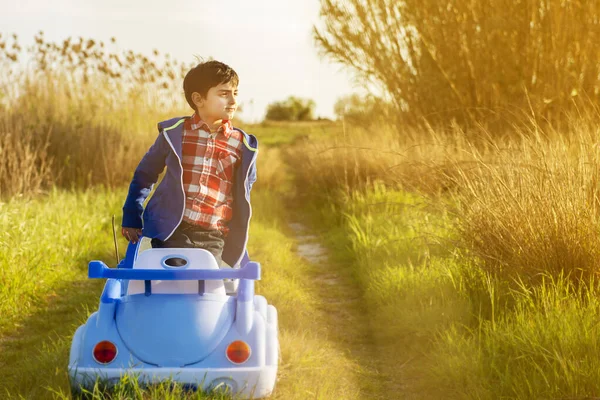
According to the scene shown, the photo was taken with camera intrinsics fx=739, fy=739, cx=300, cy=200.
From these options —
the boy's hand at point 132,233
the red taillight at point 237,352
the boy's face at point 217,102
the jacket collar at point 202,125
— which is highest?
the boy's face at point 217,102

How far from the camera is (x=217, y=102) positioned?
387 cm

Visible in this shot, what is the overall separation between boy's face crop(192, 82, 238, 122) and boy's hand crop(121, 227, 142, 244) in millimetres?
726

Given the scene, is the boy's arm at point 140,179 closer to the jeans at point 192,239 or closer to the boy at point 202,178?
the boy at point 202,178

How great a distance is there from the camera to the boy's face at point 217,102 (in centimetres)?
387

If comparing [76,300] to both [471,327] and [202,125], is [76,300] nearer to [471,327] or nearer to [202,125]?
[202,125]

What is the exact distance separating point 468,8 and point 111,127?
571 centimetres

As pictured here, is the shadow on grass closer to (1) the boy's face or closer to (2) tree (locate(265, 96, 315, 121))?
(1) the boy's face

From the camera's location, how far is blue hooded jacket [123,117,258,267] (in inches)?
151

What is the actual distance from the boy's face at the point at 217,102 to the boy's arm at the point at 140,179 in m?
0.27

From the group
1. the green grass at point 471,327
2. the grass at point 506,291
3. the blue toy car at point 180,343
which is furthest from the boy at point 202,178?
the green grass at point 471,327

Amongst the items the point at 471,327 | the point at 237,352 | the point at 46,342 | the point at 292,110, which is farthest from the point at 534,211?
the point at 292,110

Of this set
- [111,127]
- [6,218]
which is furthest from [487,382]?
[111,127]

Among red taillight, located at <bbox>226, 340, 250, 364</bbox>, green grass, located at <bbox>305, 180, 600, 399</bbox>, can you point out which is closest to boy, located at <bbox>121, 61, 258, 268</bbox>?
red taillight, located at <bbox>226, 340, 250, 364</bbox>

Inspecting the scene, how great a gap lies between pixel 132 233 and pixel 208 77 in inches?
37.3
